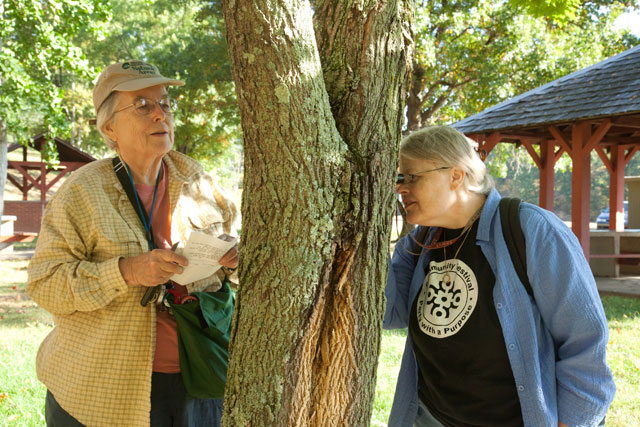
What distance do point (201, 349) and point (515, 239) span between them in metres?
1.18

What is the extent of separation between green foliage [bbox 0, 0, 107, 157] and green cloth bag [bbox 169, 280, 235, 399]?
7.83m

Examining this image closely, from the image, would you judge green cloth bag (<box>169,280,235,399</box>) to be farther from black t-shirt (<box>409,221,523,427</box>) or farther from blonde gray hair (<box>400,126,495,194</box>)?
blonde gray hair (<box>400,126,495,194</box>)

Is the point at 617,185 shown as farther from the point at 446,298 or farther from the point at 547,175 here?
the point at 446,298

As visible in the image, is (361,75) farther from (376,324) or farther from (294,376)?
(294,376)

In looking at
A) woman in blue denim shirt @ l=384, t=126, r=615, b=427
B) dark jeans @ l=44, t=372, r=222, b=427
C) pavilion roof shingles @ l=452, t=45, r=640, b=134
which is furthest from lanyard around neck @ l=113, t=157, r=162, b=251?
pavilion roof shingles @ l=452, t=45, r=640, b=134

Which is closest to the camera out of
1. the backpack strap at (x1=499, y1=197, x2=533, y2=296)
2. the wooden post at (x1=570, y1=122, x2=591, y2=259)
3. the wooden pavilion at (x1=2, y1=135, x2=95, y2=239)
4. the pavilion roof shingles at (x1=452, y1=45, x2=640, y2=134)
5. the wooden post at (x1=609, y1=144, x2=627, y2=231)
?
the backpack strap at (x1=499, y1=197, x2=533, y2=296)

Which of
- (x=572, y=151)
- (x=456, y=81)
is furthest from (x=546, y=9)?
(x=456, y=81)

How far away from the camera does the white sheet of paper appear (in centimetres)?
190

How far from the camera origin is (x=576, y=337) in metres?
1.87

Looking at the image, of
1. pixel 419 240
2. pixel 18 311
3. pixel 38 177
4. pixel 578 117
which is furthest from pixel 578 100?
pixel 38 177

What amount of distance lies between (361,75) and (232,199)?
0.92 metres

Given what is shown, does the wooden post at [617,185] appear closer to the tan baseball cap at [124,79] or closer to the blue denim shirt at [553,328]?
the blue denim shirt at [553,328]

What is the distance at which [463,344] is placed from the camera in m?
2.06

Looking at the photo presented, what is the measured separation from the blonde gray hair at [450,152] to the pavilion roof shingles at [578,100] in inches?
285
